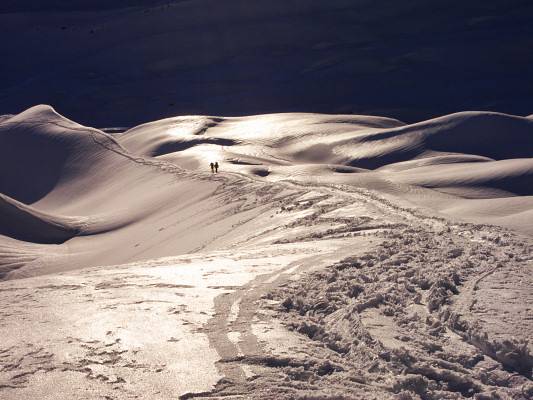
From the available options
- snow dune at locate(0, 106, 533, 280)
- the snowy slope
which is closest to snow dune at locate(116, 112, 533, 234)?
snow dune at locate(0, 106, 533, 280)

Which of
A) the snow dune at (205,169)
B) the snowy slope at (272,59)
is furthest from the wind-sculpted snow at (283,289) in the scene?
the snowy slope at (272,59)

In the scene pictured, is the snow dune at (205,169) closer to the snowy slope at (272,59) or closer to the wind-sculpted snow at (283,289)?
the wind-sculpted snow at (283,289)

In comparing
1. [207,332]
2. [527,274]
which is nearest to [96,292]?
[207,332]

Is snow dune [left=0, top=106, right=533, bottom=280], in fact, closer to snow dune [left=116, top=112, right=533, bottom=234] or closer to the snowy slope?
snow dune [left=116, top=112, right=533, bottom=234]

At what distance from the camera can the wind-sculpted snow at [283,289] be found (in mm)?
2797

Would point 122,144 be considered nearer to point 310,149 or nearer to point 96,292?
point 310,149

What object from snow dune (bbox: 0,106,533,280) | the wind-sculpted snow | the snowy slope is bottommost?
the wind-sculpted snow

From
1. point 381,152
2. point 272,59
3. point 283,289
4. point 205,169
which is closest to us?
point 283,289

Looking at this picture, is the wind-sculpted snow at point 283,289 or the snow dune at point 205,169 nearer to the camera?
the wind-sculpted snow at point 283,289

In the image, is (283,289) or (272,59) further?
(272,59)

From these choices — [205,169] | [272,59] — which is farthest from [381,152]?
[272,59]

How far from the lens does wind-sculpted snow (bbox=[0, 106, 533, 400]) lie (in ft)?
9.18

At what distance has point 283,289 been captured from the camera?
4.02 meters

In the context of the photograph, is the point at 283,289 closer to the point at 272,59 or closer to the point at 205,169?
the point at 205,169
